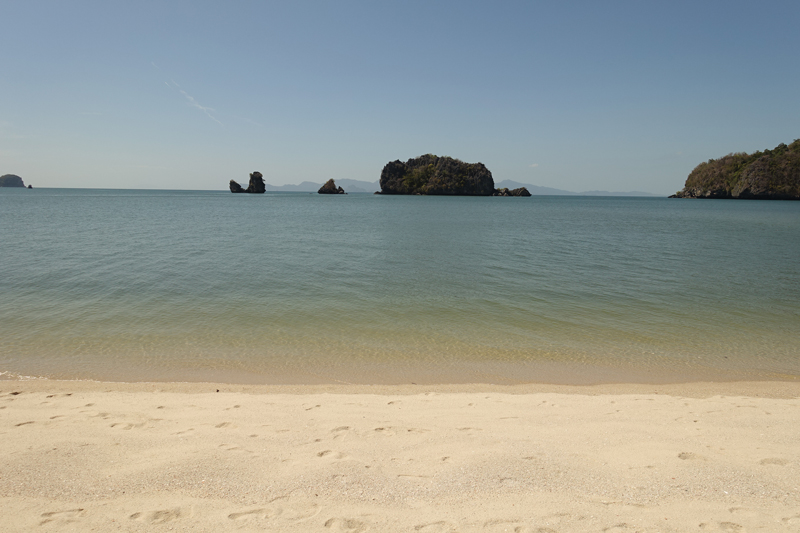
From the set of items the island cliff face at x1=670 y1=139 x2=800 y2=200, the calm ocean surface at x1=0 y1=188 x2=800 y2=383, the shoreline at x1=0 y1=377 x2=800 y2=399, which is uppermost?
the island cliff face at x1=670 y1=139 x2=800 y2=200

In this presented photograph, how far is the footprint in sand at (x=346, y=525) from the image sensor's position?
3.64 metres

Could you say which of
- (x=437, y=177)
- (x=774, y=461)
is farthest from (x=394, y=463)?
(x=437, y=177)

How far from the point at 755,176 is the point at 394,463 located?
174766mm

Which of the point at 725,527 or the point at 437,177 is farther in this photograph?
the point at 437,177

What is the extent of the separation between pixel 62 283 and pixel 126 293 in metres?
3.56

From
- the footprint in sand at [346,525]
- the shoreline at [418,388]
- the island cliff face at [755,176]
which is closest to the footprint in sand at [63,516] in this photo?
the footprint in sand at [346,525]

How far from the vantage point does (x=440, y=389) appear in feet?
26.7

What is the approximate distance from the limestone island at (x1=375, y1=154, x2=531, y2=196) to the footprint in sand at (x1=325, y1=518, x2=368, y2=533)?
17704 centimetres

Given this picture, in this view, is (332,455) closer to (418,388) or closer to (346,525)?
(346,525)

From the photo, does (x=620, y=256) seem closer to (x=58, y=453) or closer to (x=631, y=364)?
(x=631, y=364)

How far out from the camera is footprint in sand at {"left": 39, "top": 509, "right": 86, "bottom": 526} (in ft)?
12.0

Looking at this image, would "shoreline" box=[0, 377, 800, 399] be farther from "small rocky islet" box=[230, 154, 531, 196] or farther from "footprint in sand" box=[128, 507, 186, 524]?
"small rocky islet" box=[230, 154, 531, 196]

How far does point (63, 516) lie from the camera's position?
3.73 m

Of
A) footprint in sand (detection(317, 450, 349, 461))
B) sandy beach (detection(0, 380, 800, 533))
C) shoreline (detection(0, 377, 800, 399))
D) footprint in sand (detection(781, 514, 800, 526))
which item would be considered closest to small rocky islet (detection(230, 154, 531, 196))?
shoreline (detection(0, 377, 800, 399))
